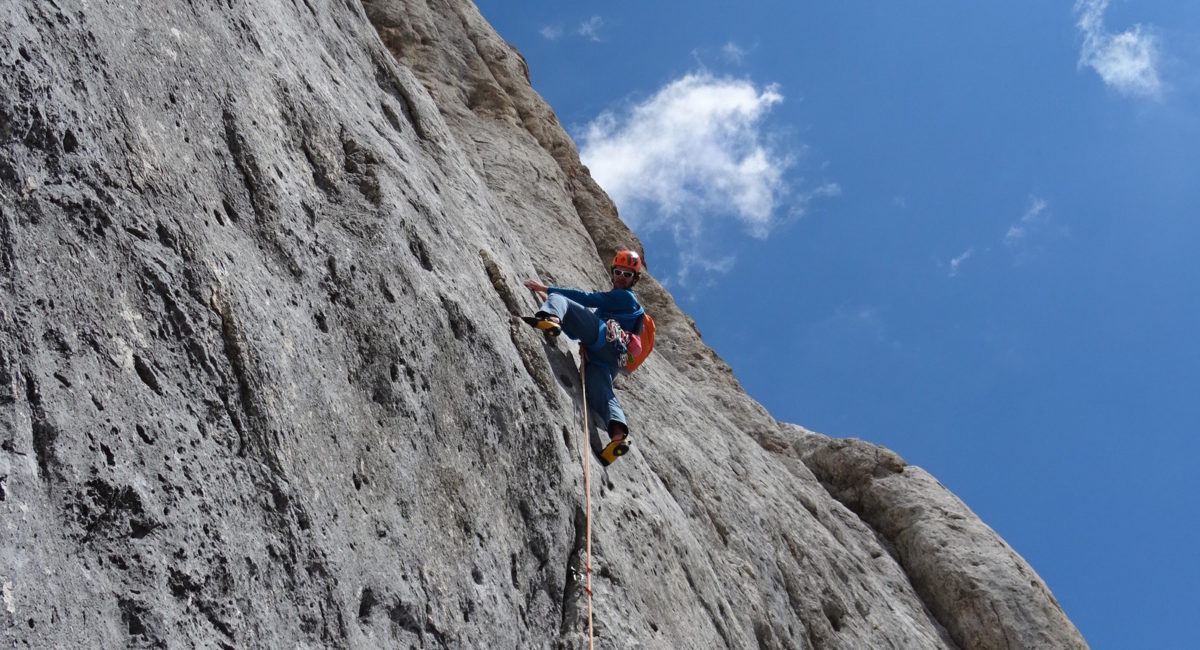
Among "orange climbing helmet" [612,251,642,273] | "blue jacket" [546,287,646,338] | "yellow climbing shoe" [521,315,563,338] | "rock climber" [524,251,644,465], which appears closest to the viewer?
"yellow climbing shoe" [521,315,563,338]

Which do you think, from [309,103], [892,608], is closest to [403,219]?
[309,103]

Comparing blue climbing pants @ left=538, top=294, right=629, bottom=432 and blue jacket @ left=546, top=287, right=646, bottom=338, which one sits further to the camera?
blue jacket @ left=546, top=287, right=646, bottom=338

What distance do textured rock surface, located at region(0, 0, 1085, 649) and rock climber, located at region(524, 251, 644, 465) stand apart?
0.23 meters

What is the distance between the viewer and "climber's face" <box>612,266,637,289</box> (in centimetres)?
1082

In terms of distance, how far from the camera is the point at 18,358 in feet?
13.5

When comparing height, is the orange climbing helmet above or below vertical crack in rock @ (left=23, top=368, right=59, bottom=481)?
above

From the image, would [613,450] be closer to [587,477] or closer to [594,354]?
[587,477]

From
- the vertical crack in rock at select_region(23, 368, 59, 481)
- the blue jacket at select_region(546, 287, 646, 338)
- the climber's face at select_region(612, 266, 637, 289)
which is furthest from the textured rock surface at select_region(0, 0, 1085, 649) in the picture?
the climber's face at select_region(612, 266, 637, 289)

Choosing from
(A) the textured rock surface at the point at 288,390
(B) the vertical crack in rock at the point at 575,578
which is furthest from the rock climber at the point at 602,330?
(B) the vertical crack in rock at the point at 575,578

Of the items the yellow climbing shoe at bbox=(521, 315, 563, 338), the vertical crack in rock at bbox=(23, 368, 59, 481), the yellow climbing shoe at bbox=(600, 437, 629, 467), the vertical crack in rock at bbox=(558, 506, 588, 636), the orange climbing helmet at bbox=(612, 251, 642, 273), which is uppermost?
the orange climbing helmet at bbox=(612, 251, 642, 273)

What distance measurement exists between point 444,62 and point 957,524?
32.1 ft

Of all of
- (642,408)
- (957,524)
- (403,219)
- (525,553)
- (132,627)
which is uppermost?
(957,524)

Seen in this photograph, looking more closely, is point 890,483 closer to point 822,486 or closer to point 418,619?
point 822,486

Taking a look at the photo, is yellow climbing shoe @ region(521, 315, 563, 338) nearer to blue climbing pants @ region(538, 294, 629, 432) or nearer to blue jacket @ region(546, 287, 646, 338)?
blue climbing pants @ region(538, 294, 629, 432)
